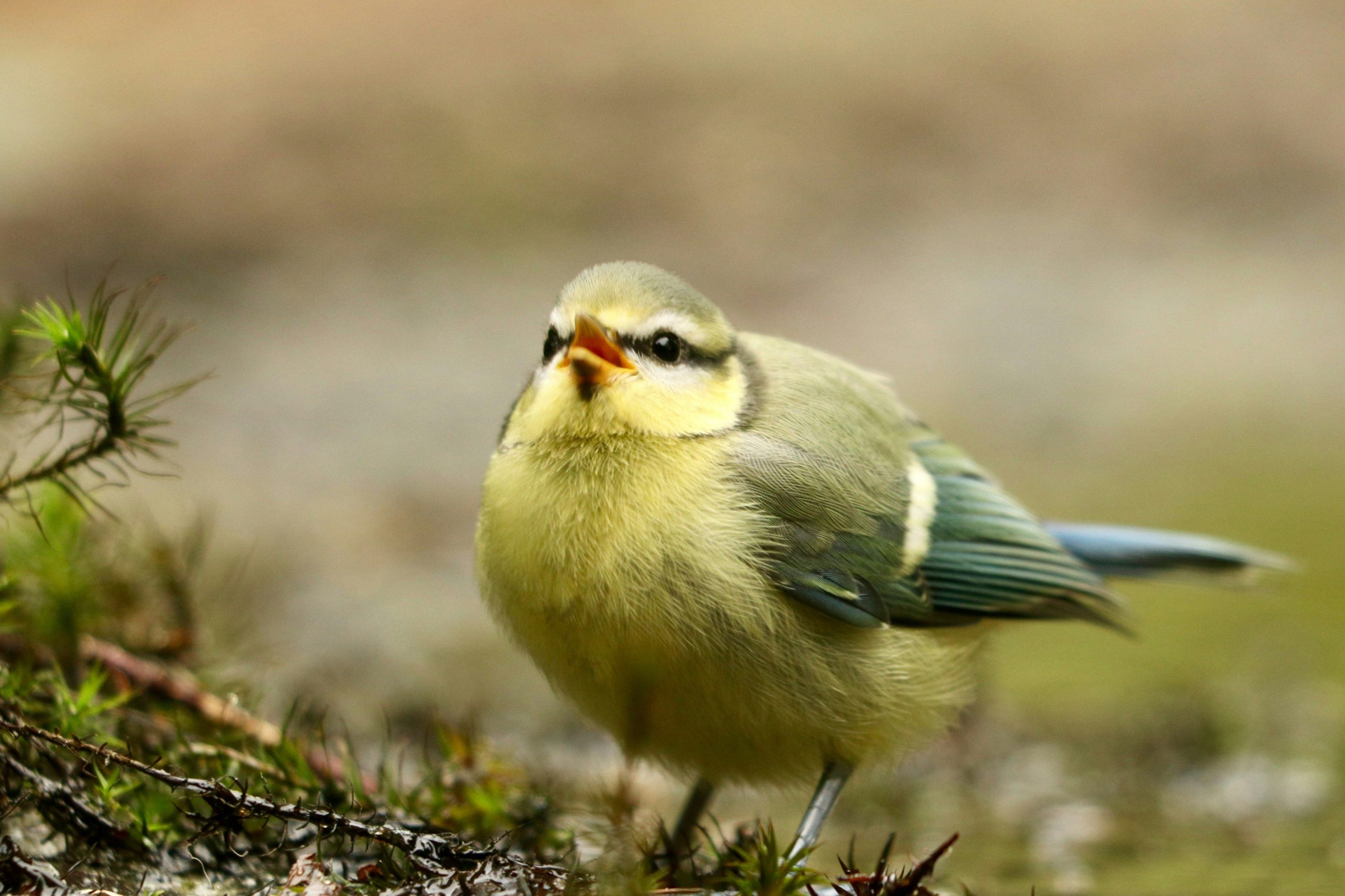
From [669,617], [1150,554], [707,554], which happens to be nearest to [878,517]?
[707,554]

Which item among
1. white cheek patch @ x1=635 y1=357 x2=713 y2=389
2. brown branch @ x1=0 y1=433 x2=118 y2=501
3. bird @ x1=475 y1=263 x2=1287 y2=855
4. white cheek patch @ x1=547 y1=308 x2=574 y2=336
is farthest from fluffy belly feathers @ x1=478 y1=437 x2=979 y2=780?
brown branch @ x1=0 y1=433 x2=118 y2=501

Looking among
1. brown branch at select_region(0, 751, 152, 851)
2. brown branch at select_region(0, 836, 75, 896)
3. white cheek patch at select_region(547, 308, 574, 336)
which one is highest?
white cheek patch at select_region(547, 308, 574, 336)

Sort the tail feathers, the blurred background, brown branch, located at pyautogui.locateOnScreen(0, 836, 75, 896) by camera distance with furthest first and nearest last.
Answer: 1. the blurred background
2. the tail feathers
3. brown branch, located at pyautogui.locateOnScreen(0, 836, 75, 896)

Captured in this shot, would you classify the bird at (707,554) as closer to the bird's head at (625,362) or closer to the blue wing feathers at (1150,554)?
the bird's head at (625,362)

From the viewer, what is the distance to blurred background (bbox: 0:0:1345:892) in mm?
4297

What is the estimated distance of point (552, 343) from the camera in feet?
8.50

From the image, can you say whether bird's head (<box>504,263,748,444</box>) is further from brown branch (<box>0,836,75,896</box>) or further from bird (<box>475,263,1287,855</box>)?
A: brown branch (<box>0,836,75,896</box>)

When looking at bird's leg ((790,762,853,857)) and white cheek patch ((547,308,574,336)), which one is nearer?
white cheek patch ((547,308,574,336))

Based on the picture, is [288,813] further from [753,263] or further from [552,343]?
[753,263]

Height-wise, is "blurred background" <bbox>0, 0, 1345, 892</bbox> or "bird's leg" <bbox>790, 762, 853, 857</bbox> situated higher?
"blurred background" <bbox>0, 0, 1345, 892</bbox>

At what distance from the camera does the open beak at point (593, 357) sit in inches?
96.0

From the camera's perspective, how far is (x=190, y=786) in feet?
6.45

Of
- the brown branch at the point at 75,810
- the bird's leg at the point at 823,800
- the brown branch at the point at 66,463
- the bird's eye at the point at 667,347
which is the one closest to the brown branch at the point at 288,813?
the brown branch at the point at 75,810

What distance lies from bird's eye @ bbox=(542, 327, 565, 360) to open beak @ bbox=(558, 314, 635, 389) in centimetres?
6
